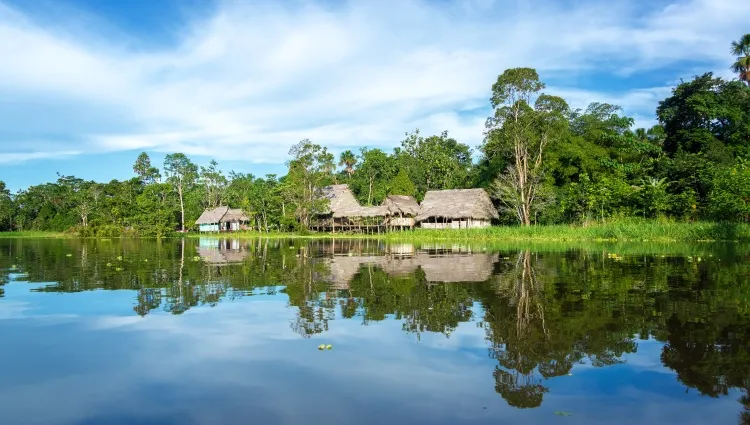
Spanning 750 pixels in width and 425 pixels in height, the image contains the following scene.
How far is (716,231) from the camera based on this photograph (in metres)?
28.6

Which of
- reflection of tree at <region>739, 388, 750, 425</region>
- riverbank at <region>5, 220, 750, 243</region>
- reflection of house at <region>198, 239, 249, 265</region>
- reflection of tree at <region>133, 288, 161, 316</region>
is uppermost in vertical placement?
riverbank at <region>5, 220, 750, 243</region>

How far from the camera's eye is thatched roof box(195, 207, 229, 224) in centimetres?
6400

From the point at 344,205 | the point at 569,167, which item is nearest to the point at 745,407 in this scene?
the point at 569,167

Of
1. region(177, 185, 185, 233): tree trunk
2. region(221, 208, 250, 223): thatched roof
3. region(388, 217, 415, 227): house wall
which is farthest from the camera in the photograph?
region(177, 185, 185, 233): tree trunk

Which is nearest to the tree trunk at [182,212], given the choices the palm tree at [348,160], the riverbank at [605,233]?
the palm tree at [348,160]

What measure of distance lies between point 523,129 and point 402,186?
1667 centimetres

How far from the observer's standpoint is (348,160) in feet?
225

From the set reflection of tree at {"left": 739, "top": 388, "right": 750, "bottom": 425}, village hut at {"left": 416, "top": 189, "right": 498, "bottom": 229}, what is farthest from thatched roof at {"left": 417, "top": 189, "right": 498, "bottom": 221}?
Result: reflection of tree at {"left": 739, "top": 388, "right": 750, "bottom": 425}

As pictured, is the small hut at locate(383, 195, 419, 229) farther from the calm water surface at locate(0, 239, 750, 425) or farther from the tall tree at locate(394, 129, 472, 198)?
the calm water surface at locate(0, 239, 750, 425)

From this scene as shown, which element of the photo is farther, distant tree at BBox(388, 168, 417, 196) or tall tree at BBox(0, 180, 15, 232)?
tall tree at BBox(0, 180, 15, 232)

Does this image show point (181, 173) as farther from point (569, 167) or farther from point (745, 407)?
point (745, 407)

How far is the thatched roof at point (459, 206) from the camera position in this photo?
142 feet

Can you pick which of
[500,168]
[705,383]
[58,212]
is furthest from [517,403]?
[58,212]

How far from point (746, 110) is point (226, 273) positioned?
40.2 metres
